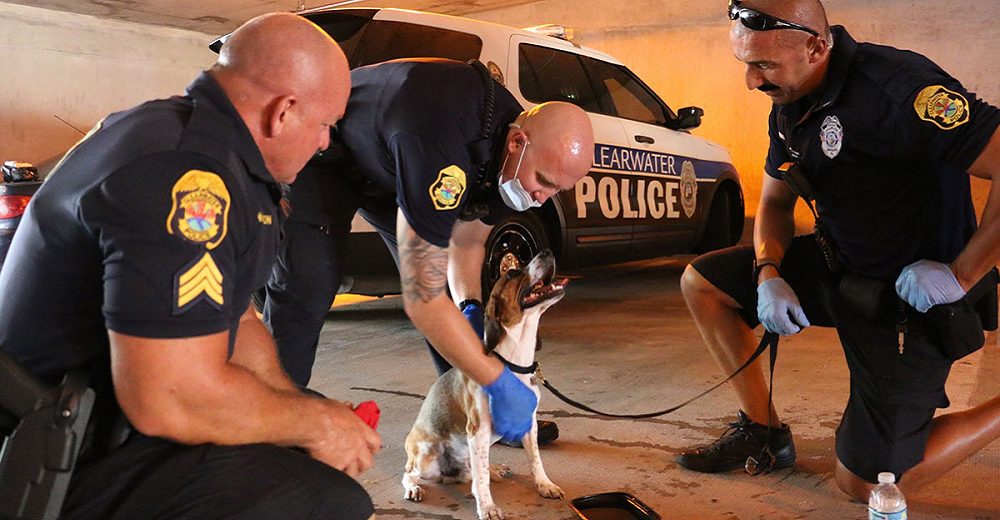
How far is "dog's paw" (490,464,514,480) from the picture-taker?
3361 mm

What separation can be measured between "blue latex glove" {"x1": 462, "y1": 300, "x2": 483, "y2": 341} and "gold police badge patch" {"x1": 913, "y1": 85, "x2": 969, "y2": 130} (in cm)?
168

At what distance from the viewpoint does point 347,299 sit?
768 centimetres

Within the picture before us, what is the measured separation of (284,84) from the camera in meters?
1.68

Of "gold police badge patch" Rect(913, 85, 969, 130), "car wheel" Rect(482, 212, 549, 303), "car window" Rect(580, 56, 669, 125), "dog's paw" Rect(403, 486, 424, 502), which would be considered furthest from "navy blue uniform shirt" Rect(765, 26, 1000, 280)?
"car window" Rect(580, 56, 669, 125)

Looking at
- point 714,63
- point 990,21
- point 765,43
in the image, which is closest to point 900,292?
point 765,43

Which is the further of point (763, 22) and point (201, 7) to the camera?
point (201, 7)

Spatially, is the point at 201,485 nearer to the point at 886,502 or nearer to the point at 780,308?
the point at 886,502

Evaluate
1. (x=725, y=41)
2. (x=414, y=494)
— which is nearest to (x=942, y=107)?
(x=414, y=494)

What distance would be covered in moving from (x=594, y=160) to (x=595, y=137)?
10.3 inches

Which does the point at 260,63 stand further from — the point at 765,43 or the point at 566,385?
the point at 566,385

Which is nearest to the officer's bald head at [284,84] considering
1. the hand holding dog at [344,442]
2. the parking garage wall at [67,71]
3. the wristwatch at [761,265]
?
the hand holding dog at [344,442]

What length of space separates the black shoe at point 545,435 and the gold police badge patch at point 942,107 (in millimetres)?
1909

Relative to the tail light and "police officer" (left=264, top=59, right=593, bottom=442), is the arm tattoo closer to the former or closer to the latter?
"police officer" (left=264, top=59, right=593, bottom=442)

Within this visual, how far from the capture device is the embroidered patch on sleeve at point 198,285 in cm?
141
